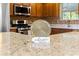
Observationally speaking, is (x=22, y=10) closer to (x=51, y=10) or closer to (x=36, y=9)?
(x=36, y=9)

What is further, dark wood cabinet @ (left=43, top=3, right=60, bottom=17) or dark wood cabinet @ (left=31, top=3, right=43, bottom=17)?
dark wood cabinet @ (left=43, top=3, right=60, bottom=17)

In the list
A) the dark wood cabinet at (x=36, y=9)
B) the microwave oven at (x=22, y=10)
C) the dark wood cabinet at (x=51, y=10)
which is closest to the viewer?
the microwave oven at (x=22, y=10)

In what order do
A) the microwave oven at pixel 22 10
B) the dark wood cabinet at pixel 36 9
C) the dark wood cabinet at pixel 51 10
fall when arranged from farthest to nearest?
the dark wood cabinet at pixel 51 10, the dark wood cabinet at pixel 36 9, the microwave oven at pixel 22 10

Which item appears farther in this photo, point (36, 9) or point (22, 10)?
point (36, 9)

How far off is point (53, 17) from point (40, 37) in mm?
4432

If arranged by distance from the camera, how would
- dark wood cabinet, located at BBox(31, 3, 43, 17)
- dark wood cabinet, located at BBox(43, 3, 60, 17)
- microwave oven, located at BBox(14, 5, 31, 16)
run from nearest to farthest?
microwave oven, located at BBox(14, 5, 31, 16) → dark wood cabinet, located at BBox(31, 3, 43, 17) → dark wood cabinet, located at BBox(43, 3, 60, 17)

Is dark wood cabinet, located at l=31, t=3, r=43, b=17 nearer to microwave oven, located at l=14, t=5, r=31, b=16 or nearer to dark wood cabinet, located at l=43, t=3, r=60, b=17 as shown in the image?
dark wood cabinet, located at l=43, t=3, r=60, b=17

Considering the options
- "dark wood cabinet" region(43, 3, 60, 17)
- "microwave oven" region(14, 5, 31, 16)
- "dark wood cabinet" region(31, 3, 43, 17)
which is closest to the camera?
"microwave oven" region(14, 5, 31, 16)

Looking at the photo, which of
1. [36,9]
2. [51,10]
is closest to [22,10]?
[36,9]

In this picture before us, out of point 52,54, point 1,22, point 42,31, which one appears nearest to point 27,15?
point 1,22

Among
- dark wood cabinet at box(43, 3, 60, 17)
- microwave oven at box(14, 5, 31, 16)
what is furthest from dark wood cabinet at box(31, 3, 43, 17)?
microwave oven at box(14, 5, 31, 16)

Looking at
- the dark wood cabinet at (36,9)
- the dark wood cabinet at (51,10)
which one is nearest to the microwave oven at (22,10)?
the dark wood cabinet at (36,9)

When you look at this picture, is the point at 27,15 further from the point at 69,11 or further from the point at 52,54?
the point at 52,54

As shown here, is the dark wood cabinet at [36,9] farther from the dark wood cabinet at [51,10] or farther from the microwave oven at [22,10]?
the microwave oven at [22,10]
